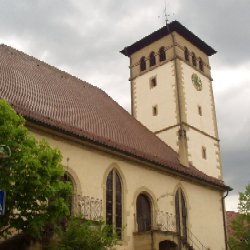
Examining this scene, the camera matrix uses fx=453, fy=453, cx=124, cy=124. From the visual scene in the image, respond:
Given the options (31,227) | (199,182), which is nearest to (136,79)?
(199,182)

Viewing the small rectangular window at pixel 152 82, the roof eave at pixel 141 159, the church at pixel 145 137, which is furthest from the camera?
the small rectangular window at pixel 152 82

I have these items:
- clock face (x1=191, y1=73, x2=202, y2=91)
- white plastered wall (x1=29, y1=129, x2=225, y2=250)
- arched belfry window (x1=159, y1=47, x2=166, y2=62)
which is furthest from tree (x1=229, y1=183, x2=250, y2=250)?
arched belfry window (x1=159, y1=47, x2=166, y2=62)

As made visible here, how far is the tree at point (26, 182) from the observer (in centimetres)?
1127

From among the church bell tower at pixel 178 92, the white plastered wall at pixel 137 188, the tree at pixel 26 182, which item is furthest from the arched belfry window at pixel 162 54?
the tree at pixel 26 182

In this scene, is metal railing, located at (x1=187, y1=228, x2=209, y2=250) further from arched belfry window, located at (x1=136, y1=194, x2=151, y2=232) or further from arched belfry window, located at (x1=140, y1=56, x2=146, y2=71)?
arched belfry window, located at (x1=140, y1=56, x2=146, y2=71)

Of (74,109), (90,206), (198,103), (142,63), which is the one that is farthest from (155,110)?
(90,206)

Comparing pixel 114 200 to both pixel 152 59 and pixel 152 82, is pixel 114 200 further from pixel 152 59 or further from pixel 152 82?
pixel 152 59

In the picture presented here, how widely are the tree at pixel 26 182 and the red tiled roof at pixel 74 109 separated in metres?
4.81

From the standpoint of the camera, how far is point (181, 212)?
22.7 metres

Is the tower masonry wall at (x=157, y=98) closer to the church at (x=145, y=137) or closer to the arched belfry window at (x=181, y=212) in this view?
the church at (x=145, y=137)

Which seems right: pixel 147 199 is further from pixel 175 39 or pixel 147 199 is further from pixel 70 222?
→ pixel 175 39

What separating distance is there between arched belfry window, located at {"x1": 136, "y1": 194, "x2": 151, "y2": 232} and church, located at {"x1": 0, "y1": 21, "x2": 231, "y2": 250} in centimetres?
5

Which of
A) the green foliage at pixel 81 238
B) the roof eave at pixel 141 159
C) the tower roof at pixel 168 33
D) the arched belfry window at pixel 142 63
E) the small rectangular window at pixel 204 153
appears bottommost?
the green foliage at pixel 81 238

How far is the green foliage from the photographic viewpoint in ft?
42.1
